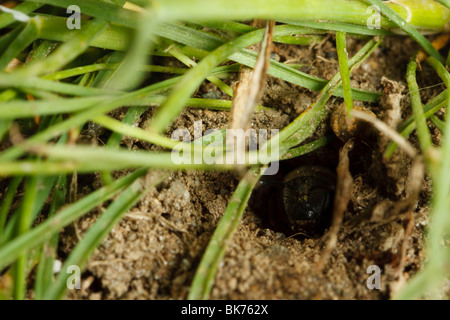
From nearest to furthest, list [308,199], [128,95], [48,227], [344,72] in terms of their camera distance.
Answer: [48,227]
[128,95]
[344,72]
[308,199]

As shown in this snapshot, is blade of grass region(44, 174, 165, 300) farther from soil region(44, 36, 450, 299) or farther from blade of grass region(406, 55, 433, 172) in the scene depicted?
blade of grass region(406, 55, 433, 172)

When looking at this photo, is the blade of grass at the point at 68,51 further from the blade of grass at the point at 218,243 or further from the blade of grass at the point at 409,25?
the blade of grass at the point at 409,25

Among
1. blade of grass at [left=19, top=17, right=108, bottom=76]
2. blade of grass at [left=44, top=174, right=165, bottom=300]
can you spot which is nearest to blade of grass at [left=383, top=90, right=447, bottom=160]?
blade of grass at [left=44, top=174, right=165, bottom=300]

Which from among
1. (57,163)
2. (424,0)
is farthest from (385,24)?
(57,163)

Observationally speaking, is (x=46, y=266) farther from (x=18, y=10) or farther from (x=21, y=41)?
(x=18, y=10)

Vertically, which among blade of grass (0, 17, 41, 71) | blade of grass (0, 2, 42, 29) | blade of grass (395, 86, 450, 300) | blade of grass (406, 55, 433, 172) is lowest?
blade of grass (395, 86, 450, 300)

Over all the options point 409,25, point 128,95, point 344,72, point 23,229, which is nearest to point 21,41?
point 128,95
